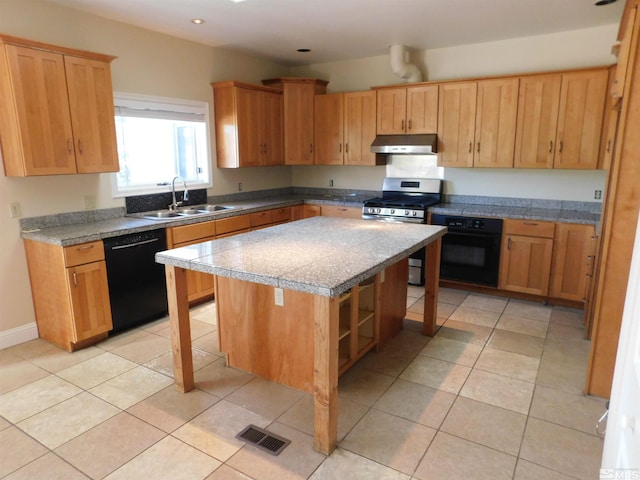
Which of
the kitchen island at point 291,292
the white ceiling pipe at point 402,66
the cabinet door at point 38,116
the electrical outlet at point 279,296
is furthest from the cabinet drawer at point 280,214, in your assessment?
the electrical outlet at point 279,296

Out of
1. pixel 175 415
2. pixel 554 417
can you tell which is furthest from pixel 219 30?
pixel 554 417

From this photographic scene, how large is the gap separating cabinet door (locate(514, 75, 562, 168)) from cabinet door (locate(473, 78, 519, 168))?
0.22ft

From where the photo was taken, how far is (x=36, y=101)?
3012mm

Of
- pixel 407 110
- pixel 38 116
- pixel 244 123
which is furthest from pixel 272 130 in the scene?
pixel 38 116

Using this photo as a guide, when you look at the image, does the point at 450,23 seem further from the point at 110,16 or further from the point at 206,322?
the point at 206,322

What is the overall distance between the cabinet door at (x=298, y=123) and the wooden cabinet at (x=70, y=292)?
2.88 meters

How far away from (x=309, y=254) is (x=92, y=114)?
7.40ft

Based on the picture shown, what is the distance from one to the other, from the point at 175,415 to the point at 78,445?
49 centimetres

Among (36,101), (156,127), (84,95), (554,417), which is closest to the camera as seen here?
(554,417)

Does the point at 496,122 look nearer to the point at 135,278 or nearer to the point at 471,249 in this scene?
the point at 471,249

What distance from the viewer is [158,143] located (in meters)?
4.39

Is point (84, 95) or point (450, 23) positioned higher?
point (450, 23)

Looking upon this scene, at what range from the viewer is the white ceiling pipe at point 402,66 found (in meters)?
4.69

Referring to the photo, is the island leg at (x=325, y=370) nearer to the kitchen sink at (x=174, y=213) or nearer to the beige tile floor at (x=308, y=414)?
the beige tile floor at (x=308, y=414)
